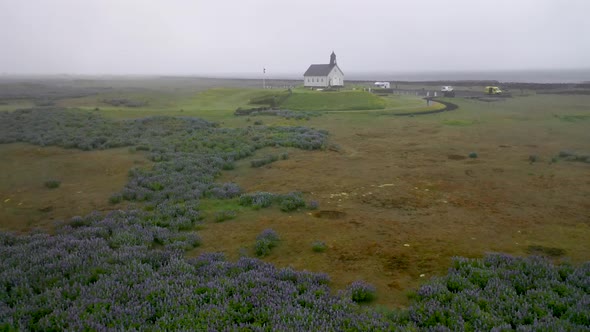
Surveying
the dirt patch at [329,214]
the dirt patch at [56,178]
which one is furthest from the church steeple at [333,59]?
the dirt patch at [329,214]

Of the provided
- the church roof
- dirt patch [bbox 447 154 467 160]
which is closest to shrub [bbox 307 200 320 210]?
dirt patch [bbox 447 154 467 160]

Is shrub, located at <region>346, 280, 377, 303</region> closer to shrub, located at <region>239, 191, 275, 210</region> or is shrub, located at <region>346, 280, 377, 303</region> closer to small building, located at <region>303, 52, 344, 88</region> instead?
shrub, located at <region>239, 191, 275, 210</region>

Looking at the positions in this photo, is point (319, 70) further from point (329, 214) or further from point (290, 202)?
point (329, 214)

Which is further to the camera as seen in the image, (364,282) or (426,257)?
(426,257)

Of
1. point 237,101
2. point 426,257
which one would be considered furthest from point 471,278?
point 237,101

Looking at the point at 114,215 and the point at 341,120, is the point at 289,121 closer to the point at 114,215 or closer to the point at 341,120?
the point at 341,120

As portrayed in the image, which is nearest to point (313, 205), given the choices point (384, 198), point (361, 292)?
point (384, 198)

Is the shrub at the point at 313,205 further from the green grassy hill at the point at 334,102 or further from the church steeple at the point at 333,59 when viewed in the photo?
the church steeple at the point at 333,59
